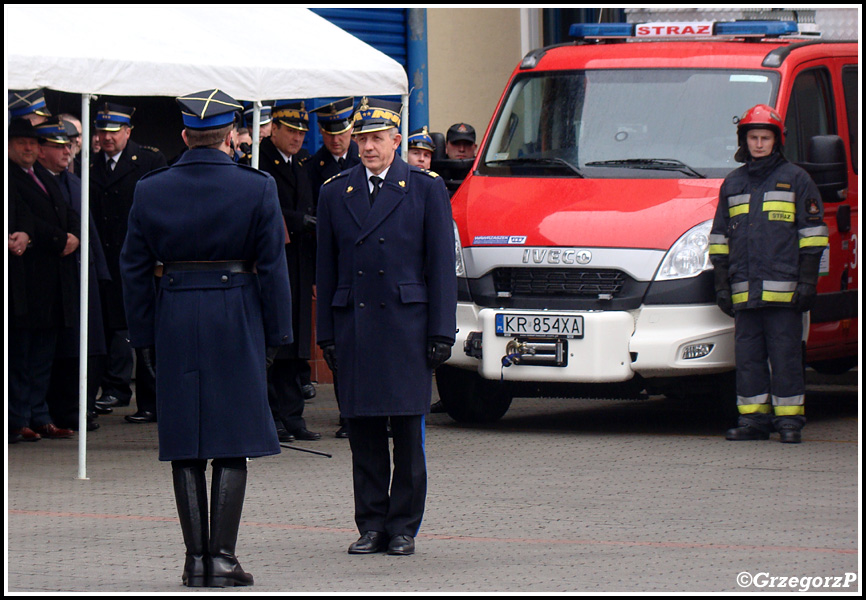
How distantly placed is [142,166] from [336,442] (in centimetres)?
251

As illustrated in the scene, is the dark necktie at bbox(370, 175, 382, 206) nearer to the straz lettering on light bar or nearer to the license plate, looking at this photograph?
the license plate

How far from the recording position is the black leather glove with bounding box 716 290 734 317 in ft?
33.2

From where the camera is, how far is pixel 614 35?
38.7 ft

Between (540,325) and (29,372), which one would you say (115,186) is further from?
(540,325)

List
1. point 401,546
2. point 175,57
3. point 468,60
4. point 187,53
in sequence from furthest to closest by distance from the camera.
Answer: point 468,60, point 187,53, point 175,57, point 401,546

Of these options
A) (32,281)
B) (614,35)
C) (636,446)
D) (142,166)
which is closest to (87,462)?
(32,281)

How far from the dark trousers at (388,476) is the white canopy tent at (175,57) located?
8.29 ft

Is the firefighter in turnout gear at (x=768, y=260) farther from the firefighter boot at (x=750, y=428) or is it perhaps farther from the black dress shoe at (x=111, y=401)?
the black dress shoe at (x=111, y=401)

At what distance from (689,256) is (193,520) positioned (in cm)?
482

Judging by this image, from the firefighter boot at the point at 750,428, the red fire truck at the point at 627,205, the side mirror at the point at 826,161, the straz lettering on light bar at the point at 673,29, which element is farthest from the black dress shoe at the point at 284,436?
the straz lettering on light bar at the point at 673,29

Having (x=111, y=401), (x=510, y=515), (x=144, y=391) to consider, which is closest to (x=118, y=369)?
(x=111, y=401)

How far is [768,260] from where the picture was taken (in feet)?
32.9

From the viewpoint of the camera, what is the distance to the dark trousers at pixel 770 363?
10.1 m

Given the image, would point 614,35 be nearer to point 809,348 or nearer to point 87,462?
point 809,348
